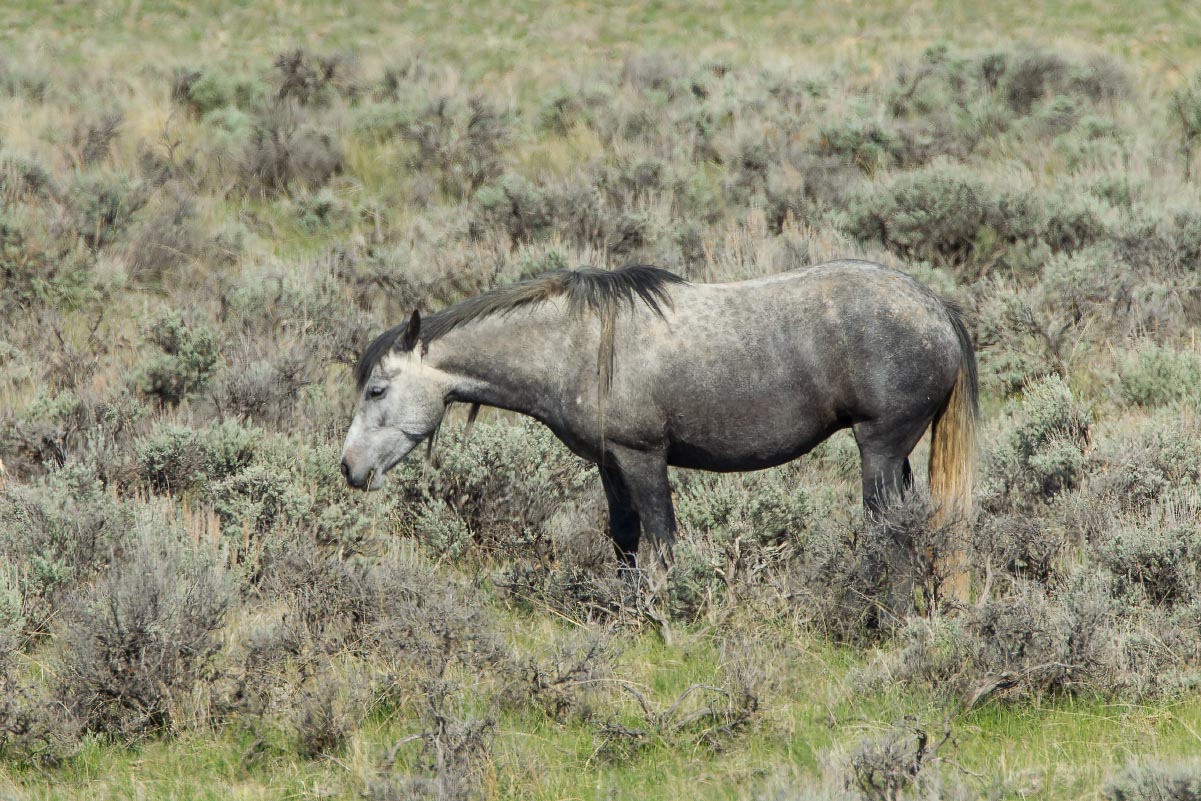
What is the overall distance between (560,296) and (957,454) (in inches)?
79.9

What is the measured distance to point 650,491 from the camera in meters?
5.74

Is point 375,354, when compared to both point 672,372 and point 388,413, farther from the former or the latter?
point 672,372

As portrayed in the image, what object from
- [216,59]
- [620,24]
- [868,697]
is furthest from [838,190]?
[620,24]

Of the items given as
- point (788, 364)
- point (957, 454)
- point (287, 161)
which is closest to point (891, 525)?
point (957, 454)

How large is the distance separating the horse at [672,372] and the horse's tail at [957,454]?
4 cm

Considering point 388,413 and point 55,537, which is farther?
point 55,537

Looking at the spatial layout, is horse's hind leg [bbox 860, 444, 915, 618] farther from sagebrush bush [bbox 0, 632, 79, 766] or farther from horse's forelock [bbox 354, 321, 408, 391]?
sagebrush bush [bbox 0, 632, 79, 766]

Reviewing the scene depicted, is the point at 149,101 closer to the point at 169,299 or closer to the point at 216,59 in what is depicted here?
the point at 216,59

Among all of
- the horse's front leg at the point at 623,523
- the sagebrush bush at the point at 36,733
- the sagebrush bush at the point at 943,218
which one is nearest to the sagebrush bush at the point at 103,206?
the sagebrush bush at the point at 943,218

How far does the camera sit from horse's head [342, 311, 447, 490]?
5.71 metres

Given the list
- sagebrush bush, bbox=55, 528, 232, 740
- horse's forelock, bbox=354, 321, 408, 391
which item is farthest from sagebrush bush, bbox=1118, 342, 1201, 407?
sagebrush bush, bbox=55, 528, 232, 740

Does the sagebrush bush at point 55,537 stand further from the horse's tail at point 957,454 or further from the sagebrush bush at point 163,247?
the sagebrush bush at point 163,247

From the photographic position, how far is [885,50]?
2077 cm

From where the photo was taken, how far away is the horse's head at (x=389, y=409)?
5711 mm
